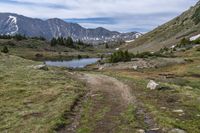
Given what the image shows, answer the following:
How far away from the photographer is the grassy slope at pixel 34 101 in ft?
89.1

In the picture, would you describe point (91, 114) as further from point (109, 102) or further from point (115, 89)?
point (115, 89)

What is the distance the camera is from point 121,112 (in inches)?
1203

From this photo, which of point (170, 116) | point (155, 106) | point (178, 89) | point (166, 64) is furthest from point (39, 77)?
point (166, 64)

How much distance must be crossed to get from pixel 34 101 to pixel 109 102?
7.54m

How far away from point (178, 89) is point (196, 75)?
2918 centimetres

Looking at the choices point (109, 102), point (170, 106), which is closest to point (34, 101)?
point (109, 102)

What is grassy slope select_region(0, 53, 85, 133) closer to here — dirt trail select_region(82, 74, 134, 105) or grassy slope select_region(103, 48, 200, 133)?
dirt trail select_region(82, 74, 134, 105)

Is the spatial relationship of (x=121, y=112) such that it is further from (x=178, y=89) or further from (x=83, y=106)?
(x=178, y=89)

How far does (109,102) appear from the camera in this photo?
3534 cm

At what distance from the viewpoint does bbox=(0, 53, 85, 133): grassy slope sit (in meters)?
27.1

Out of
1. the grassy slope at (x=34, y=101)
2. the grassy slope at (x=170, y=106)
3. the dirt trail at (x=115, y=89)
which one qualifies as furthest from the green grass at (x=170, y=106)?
the grassy slope at (x=34, y=101)

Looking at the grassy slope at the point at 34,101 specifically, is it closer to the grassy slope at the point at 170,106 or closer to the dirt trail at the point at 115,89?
the dirt trail at the point at 115,89

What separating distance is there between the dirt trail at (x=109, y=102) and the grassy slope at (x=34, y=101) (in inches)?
61.9

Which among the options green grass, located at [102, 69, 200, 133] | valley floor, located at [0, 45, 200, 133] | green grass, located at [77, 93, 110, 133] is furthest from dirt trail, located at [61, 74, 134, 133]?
green grass, located at [102, 69, 200, 133]
